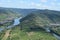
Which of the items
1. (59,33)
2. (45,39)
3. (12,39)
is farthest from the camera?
(59,33)

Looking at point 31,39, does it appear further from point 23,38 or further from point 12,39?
point 12,39

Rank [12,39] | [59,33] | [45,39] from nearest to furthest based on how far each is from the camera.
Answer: [12,39]
[45,39]
[59,33]

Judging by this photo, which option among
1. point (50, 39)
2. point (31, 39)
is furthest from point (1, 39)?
point (50, 39)

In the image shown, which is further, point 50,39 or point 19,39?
point 50,39

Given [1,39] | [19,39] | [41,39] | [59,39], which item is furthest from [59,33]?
[1,39]

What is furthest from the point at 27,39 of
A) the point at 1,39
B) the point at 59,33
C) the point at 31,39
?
the point at 59,33

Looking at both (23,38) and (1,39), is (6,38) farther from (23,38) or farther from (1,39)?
(23,38)

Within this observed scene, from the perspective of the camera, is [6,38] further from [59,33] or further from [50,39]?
[59,33]
